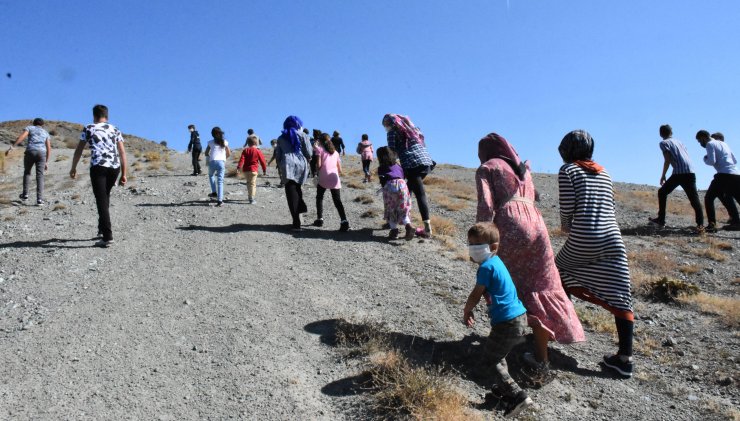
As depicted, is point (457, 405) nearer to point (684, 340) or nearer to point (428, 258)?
point (684, 340)

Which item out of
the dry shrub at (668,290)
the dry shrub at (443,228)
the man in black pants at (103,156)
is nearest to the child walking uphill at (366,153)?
the dry shrub at (443,228)

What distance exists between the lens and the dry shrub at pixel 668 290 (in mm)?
6668

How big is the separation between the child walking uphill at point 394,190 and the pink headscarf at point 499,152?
337cm

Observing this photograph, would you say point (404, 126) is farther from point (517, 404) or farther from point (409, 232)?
point (517, 404)

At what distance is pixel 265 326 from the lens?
4.98 m

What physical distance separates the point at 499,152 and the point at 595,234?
3.51 feet

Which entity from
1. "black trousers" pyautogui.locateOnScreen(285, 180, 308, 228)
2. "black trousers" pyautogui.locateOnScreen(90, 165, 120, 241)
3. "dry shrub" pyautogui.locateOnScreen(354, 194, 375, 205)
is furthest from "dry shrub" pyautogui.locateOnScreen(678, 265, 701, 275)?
"black trousers" pyautogui.locateOnScreen(90, 165, 120, 241)

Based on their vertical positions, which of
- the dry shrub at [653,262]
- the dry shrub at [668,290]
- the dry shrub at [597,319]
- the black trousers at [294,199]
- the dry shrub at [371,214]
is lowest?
the dry shrub at [597,319]

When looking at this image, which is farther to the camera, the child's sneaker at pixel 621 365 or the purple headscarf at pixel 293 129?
the purple headscarf at pixel 293 129

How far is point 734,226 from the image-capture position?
35.4ft

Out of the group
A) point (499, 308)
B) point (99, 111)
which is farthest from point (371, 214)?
point (499, 308)

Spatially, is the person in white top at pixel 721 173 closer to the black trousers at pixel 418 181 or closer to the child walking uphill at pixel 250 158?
the black trousers at pixel 418 181

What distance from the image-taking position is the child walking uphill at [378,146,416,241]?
8.08 meters

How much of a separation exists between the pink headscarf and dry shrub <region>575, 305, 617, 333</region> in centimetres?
219
